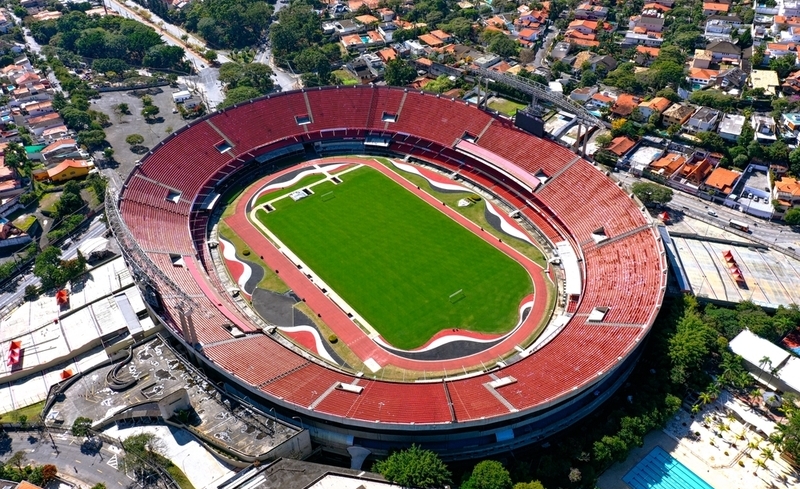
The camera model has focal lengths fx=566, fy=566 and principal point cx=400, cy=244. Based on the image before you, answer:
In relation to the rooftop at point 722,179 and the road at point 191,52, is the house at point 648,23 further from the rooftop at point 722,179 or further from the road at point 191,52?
the road at point 191,52

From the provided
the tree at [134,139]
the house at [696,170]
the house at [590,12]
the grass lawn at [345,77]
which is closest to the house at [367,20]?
the grass lawn at [345,77]

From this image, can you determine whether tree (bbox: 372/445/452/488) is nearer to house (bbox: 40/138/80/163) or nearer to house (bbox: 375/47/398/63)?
house (bbox: 40/138/80/163)

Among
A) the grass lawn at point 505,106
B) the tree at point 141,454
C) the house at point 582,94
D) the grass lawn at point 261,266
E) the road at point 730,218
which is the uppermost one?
the house at point 582,94

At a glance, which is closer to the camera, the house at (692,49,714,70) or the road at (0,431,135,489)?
the road at (0,431,135,489)

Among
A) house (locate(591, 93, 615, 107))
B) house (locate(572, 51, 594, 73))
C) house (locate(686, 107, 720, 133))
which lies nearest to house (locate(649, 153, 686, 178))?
house (locate(686, 107, 720, 133))

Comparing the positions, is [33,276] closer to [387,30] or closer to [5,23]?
[387,30]

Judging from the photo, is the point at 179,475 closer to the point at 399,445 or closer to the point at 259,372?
the point at 259,372

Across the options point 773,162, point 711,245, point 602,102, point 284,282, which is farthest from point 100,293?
point 773,162
